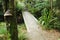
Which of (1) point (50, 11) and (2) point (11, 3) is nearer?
(2) point (11, 3)

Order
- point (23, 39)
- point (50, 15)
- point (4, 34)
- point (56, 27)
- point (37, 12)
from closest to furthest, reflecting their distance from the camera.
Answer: point (23, 39), point (4, 34), point (56, 27), point (50, 15), point (37, 12)

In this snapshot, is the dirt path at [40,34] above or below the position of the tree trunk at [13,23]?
below

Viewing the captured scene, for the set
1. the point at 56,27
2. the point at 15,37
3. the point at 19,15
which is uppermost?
the point at 15,37

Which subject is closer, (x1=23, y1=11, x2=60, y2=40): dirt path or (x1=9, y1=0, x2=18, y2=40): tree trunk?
(x1=9, y1=0, x2=18, y2=40): tree trunk

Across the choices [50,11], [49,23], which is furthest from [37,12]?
[49,23]

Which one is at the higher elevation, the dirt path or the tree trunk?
the tree trunk

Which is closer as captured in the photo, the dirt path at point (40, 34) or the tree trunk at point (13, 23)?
the tree trunk at point (13, 23)

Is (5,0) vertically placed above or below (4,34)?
above

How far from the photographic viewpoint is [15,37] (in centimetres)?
507

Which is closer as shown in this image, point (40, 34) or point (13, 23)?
point (13, 23)

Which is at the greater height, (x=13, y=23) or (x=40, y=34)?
(x=13, y=23)

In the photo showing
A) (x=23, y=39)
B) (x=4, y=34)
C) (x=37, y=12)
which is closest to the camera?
(x=23, y=39)

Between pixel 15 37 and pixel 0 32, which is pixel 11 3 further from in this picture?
pixel 0 32

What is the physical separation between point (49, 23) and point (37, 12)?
5.85 meters
